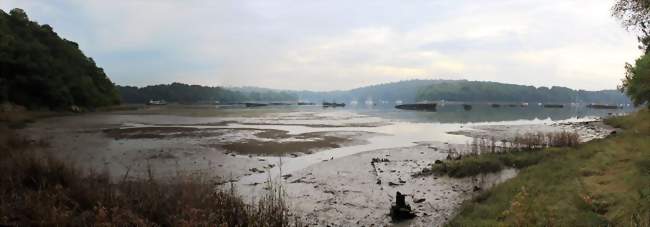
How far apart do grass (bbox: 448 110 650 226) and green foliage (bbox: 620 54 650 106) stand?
22.6 m

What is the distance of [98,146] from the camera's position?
94.3ft

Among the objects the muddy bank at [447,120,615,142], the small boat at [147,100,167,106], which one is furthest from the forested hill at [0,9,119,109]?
the small boat at [147,100,167,106]

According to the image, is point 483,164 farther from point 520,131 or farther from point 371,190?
point 520,131

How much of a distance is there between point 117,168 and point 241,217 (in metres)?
13.9

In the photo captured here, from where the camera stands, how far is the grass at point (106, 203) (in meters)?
8.45

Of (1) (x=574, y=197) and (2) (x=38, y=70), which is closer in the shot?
(1) (x=574, y=197)

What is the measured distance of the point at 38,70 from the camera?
225 ft

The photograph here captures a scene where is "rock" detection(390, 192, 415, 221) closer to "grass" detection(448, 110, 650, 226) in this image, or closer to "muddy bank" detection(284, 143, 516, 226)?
"muddy bank" detection(284, 143, 516, 226)

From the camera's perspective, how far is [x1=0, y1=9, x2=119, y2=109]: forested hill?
63406mm

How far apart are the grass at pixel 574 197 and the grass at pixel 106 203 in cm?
580

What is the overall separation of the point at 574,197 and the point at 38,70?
81.6 meters

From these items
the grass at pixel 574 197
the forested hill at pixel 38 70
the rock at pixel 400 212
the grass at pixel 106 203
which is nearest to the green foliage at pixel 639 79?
the grass at pixel 574 197

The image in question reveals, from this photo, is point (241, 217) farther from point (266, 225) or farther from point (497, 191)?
point (497, 191)

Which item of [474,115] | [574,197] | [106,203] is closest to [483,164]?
[574,197]
